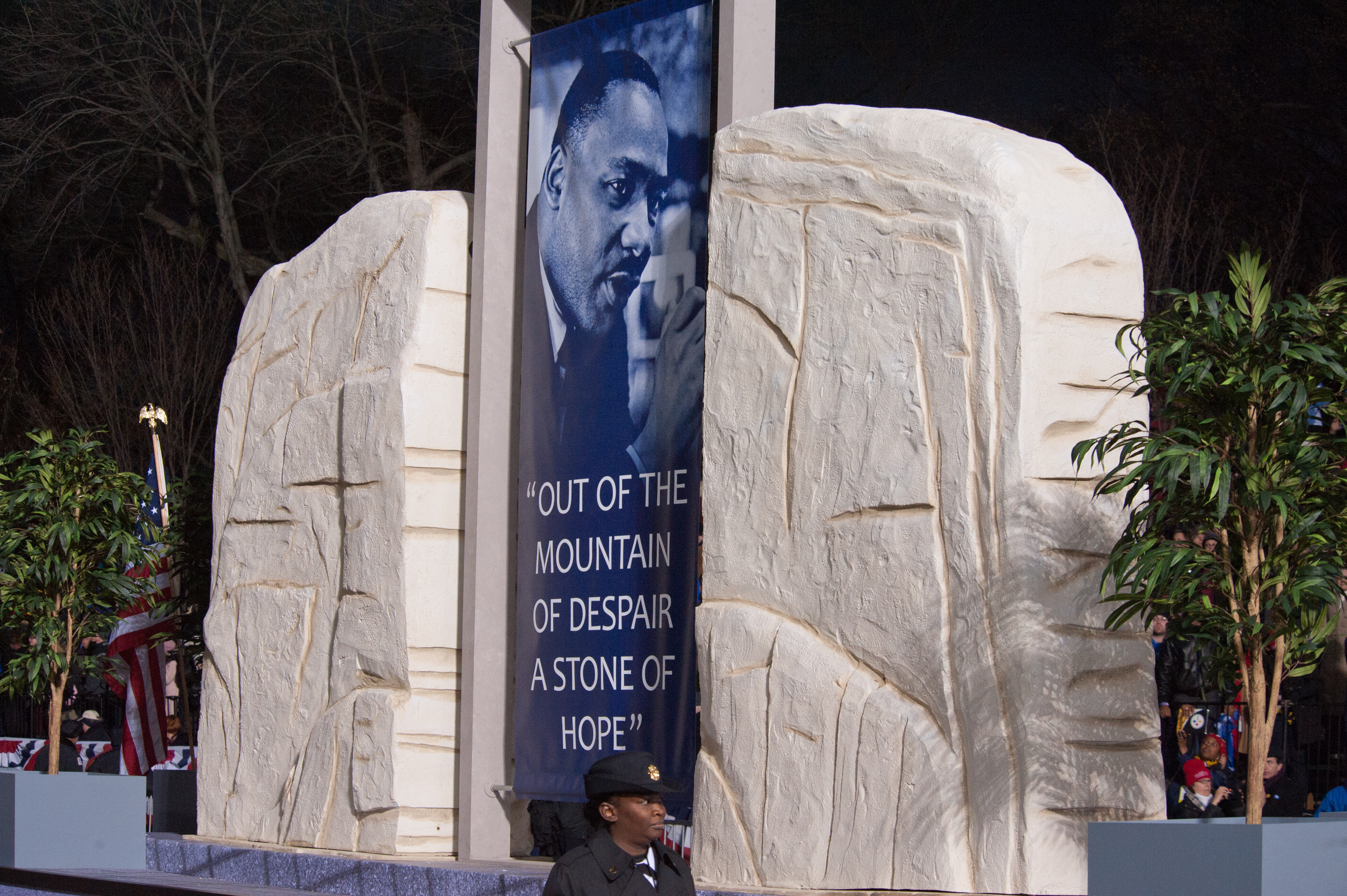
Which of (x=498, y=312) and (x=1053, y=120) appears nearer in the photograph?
(x=498, y=312)

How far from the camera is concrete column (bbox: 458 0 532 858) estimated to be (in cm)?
917

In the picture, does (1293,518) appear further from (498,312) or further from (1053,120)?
(1053,120)

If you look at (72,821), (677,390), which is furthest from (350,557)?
(72,821)

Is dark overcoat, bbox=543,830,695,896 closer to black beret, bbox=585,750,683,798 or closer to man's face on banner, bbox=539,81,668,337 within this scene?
black beret, bbox=585,750,683,798

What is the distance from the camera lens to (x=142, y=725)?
1375cm

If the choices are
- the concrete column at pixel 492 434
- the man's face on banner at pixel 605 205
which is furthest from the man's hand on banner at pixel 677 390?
the concrete column at pixel 492 434

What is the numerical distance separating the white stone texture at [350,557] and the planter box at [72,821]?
18.7 inches

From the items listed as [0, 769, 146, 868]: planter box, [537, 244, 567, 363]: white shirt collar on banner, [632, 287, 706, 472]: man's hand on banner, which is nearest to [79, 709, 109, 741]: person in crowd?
[0, 769, 146, 868]: planter box

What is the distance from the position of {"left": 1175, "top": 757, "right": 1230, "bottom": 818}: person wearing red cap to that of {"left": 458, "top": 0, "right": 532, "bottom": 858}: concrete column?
3.56 metres

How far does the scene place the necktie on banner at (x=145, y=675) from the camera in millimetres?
Result: 13594

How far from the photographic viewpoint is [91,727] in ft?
50.5

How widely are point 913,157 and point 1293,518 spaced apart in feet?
7.91

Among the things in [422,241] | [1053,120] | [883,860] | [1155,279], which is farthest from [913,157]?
[1053,120]

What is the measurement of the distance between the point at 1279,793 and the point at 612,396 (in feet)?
13.1
